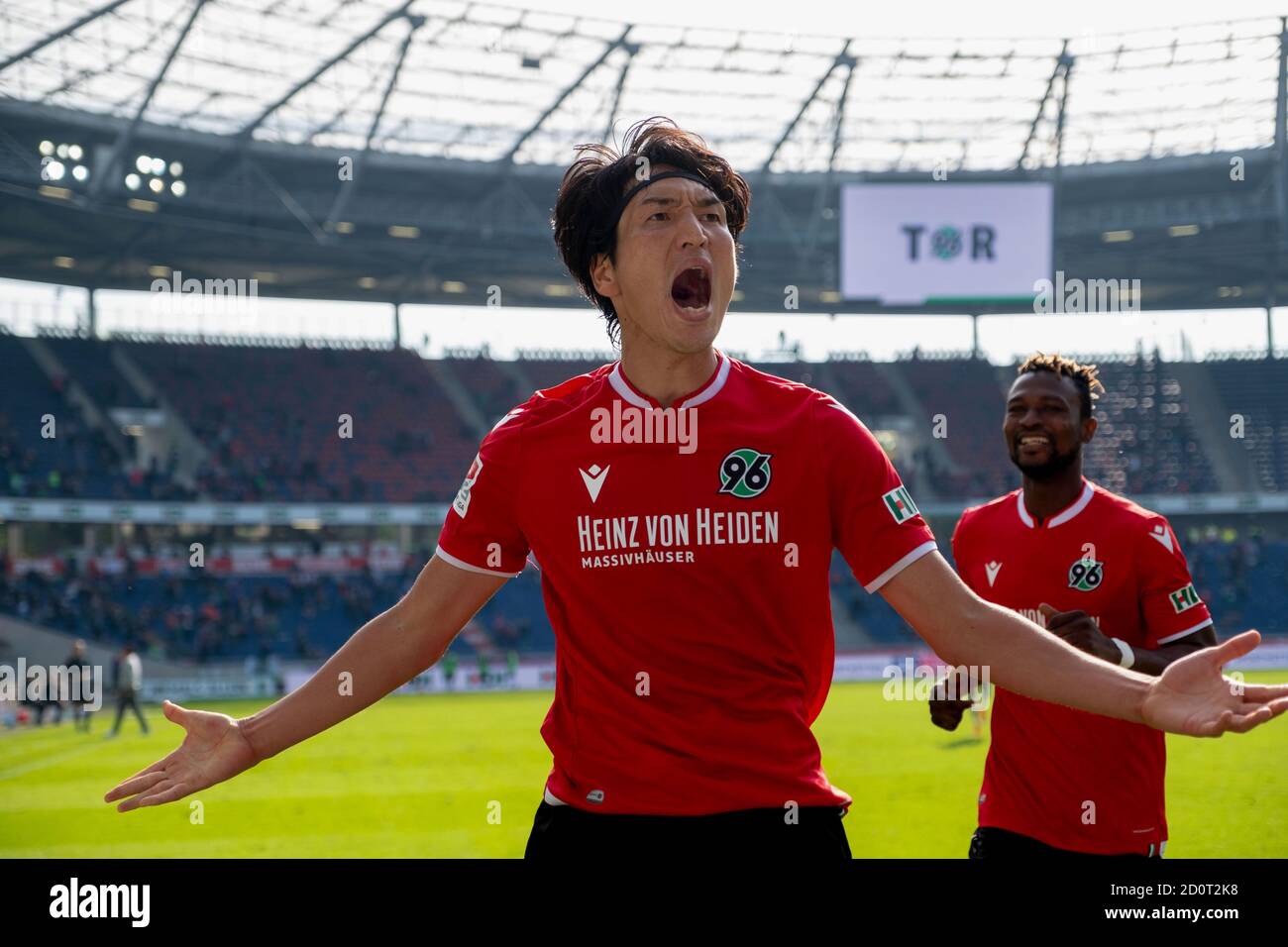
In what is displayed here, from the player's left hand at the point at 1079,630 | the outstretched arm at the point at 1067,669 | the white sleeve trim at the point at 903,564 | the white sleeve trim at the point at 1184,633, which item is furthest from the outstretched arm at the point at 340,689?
the white sleeve trim at the point at 1184,633

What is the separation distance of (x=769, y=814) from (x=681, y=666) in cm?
35

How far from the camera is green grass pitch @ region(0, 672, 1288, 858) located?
980 centimetres

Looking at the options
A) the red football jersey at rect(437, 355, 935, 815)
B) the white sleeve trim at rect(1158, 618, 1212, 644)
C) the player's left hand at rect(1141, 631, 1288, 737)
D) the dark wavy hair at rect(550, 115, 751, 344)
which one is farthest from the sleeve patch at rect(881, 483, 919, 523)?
the white sleeve trim at rect(1158, 618, 1212, 644)

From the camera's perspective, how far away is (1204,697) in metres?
2.44

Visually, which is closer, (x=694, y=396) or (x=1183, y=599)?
(x=694, y=396)

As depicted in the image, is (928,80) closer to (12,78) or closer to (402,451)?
(402,451)

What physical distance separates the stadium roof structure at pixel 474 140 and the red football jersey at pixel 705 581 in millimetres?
26643

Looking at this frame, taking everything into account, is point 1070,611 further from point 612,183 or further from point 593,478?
point 612,183

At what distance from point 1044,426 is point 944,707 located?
1.19 m

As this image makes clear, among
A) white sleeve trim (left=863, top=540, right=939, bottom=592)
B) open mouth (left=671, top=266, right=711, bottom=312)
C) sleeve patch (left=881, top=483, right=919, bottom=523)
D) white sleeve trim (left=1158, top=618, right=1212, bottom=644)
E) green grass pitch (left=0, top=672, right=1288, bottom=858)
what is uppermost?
open mouth (left=671, top=266, right=711, bottom=312)

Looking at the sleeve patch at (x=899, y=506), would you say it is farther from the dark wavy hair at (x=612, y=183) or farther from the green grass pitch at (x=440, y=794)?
the green grass pitch at (x=440, y=794)

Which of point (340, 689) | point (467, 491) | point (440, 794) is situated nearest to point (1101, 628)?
point (467, 491)

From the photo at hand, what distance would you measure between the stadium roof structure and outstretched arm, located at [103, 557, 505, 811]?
1047 inches

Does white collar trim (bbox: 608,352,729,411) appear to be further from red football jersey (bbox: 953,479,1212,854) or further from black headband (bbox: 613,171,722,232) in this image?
red football jersey (bbox: 953,479,1212,854)
